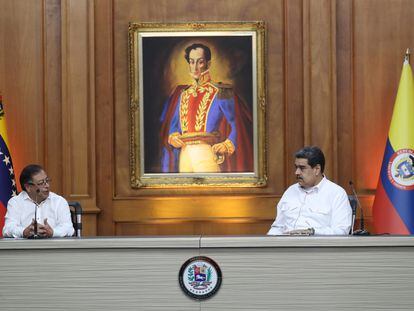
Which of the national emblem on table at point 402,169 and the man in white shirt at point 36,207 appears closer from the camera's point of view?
the man in white shirt at point 36,207

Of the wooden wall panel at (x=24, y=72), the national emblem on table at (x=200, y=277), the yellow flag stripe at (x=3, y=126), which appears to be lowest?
the national emblem on table at (x=200, y=277)

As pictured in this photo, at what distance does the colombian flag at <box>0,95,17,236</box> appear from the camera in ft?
20.6

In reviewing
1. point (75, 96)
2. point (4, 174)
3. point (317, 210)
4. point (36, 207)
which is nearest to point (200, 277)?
point (317, 210)

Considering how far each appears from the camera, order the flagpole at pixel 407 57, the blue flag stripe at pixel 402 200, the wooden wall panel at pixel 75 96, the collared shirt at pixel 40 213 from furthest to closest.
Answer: the wooden wall panel at pixel 75 96 < the flagpole at pixel 407 57 < the blue flag stripe at pixel 402 200 < the collared shirt at pixel 40 213

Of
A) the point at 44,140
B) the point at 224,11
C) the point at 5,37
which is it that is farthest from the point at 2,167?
the point at 224,11

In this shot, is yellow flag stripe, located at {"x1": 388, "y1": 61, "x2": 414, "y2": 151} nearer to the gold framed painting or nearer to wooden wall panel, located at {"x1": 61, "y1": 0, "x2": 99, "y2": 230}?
the gold framed painting

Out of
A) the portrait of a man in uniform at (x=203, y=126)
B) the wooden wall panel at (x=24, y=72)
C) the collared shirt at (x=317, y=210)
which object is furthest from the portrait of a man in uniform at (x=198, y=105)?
the collared shirt at (x=317, y=210)

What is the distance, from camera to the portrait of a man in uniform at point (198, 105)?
6.67 meters

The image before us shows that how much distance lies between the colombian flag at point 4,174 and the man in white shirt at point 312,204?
2.08 meters

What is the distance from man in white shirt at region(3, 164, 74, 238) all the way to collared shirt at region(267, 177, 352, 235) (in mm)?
1283

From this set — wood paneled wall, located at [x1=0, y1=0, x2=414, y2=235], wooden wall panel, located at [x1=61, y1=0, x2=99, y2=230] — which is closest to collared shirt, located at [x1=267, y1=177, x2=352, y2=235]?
wood paneled wall, located at [x1=0, y1=0, x2=414, y2=235]

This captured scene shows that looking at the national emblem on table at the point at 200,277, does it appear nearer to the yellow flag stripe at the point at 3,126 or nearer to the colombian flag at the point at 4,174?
the colombian flag at the point at 4,174

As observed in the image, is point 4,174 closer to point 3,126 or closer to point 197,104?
point 3,126

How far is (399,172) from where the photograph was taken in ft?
20.5
